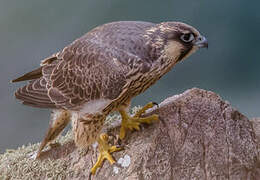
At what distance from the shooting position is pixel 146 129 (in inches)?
125

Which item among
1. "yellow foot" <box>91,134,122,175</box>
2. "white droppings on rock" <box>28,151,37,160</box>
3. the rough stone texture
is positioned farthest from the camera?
"white droppings on rock" <box>28,151,37,160</box>

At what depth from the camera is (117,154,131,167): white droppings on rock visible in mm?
3023

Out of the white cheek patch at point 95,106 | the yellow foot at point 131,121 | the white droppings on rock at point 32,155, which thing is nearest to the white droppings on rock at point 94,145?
the yellow foot at point 131,121

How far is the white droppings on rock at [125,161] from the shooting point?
9.92 feet

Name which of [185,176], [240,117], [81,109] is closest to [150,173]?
[185,176]

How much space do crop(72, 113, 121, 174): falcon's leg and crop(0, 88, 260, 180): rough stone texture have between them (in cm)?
6

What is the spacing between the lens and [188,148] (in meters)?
3.01

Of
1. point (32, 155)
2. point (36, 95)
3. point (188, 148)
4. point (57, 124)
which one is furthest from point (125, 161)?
point (32, 155)

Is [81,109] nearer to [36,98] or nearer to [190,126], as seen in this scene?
[36,98]

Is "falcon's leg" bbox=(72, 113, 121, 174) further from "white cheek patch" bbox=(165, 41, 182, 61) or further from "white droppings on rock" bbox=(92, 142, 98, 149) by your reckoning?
"white cheek patch" bbox=(165, 41, 182, 61)

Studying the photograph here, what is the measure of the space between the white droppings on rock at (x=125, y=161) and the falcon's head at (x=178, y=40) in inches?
34.4

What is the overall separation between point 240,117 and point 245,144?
0.83ft

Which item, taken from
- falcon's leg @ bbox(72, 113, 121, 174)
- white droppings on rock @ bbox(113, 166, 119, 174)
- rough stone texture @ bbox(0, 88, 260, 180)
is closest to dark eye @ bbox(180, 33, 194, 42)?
rough stone texture @ bbox(0, 88, 260, 180)

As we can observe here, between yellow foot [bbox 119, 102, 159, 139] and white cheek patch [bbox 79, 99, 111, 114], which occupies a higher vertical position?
white cheek patch [bbox 79, 99, 111, 114]
